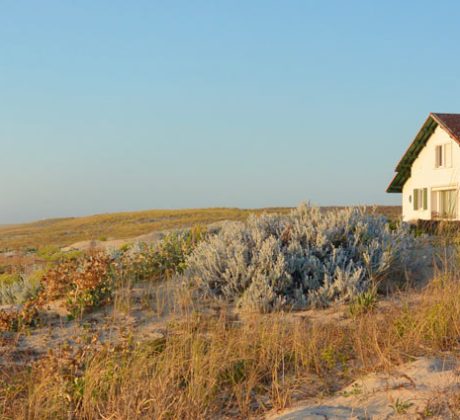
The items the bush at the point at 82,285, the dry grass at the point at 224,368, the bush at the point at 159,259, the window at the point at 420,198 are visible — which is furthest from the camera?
the window at the point at 420,198

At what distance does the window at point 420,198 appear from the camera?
31373 millimetres

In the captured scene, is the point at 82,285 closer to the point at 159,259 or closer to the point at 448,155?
the point at 159,259

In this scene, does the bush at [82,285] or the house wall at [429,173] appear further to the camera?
the house wall at [429,173]

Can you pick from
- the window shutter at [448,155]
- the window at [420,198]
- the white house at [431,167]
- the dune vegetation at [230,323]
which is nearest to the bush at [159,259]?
the dune vegetation at [230,323]

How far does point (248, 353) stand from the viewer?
17.3ft

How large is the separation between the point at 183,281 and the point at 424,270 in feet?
11.9

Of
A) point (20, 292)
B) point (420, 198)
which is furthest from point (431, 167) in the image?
point (20, 292)

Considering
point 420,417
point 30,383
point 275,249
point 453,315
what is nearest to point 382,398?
point 420,417

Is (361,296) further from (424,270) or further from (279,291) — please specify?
(424,270)

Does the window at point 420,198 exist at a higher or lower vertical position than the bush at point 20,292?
higher

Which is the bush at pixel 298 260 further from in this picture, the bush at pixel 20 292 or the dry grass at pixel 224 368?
the bush at pixel 20 292

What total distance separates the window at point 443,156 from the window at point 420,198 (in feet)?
5.91

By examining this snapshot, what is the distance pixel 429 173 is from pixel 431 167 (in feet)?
1.15

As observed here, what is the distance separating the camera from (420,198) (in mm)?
32125
